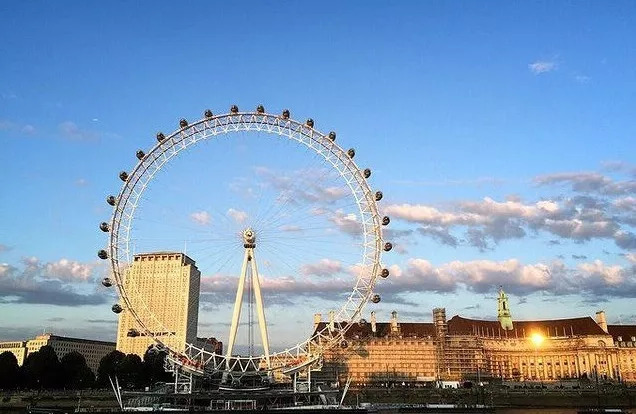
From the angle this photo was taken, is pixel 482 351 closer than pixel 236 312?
No

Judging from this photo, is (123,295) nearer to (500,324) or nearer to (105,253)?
(105,253)

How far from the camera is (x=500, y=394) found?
110500mm

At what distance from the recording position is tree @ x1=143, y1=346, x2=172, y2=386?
119938mm

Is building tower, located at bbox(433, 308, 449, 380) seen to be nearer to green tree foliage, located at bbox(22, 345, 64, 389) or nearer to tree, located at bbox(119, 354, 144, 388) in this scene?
tree, located at bbox(119, 354, 144, 388)

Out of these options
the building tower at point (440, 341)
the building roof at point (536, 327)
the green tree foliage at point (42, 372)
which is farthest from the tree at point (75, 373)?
the building roof at point (536, 327)

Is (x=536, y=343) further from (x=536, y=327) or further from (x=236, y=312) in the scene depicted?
(x=236, y=312)

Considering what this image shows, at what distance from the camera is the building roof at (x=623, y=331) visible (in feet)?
522

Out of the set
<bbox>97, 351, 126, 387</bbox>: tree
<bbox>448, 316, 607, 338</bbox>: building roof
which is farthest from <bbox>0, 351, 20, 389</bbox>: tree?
<bbox>448, 316, 607, 338</bbox>: building roof

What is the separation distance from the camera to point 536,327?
534 feet

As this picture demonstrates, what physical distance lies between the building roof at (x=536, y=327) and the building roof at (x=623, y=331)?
19.9 ft

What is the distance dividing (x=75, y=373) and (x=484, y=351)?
308 ft

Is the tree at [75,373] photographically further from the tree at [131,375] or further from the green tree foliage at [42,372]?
the tree at [131,375]

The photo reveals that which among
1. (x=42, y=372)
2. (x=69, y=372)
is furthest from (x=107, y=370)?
(x=42, y=372)

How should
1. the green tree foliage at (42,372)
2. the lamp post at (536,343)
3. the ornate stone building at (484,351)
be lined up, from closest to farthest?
the green tree foliage at (42,372), the ornate stone building at (484,351), the lamp post at (536,343)
